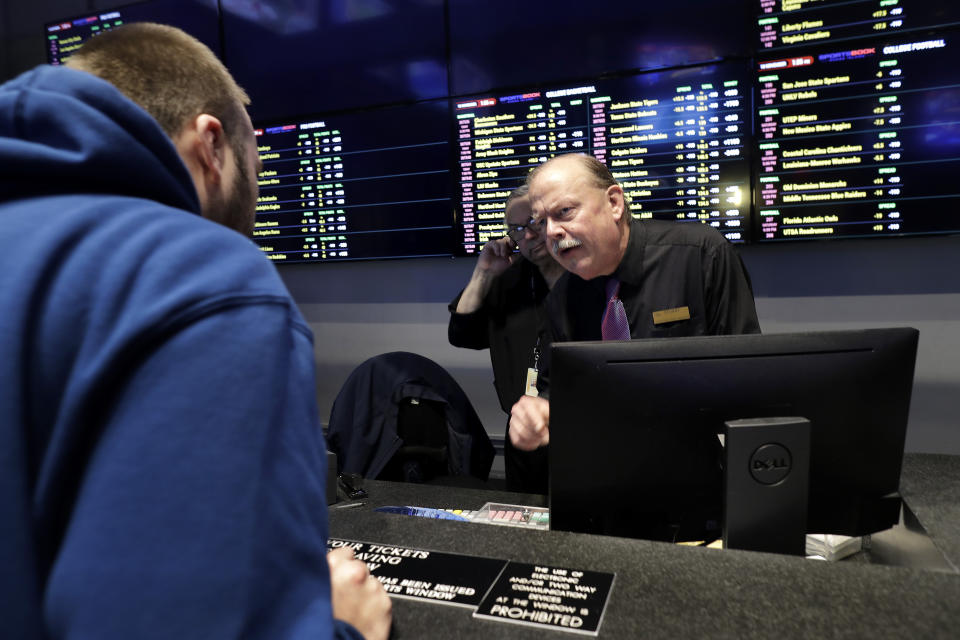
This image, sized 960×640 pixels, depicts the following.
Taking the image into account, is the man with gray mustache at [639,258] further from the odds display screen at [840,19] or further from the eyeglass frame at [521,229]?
the odds display screen at [840,19]

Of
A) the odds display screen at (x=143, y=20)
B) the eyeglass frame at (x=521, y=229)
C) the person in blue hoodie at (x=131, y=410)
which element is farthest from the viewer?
the odds display screen at (x=143, y=20)

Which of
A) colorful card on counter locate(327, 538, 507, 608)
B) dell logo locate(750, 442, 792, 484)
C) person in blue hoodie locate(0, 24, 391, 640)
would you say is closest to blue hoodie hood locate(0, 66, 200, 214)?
person in blue hoodie locate(0, 24, 391, 640)

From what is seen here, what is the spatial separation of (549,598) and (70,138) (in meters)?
0.75

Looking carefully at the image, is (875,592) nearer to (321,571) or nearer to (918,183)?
(321,571)

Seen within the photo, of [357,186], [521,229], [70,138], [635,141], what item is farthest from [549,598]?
[357,186]

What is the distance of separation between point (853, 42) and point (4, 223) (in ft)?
8.34

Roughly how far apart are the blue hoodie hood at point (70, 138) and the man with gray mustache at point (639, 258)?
1542 mm

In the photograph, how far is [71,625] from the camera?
42 cm

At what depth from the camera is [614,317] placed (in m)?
2.06

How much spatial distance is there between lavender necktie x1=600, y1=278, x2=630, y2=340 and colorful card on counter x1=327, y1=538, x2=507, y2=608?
1175 millimetres

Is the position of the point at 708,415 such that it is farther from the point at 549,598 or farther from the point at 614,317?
the point at 614,317

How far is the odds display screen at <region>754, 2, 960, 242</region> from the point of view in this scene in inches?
83.7

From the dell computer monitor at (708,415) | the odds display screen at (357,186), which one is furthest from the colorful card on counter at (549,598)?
the odds display screen at (357,186)

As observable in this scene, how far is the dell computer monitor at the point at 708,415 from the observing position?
101cm
